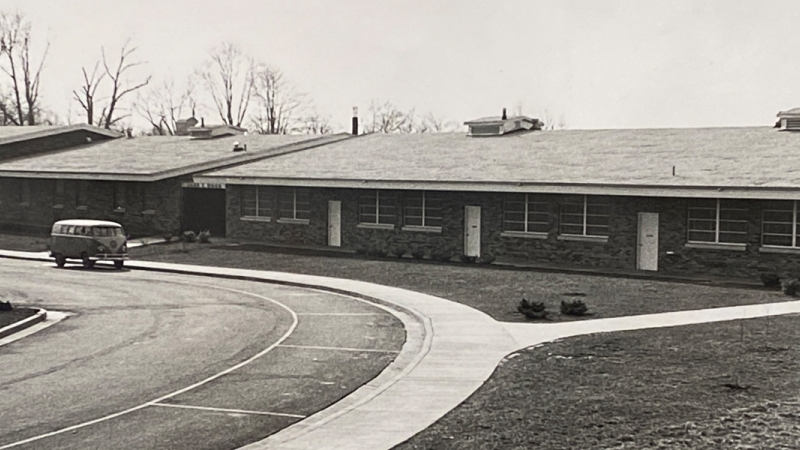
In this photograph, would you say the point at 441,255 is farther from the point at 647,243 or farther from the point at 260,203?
the point at 260,203

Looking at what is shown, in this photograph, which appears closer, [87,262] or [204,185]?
[87,262]

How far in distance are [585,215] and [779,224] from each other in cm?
662

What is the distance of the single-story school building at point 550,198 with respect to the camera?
30438 mm

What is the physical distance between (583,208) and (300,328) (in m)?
15.7

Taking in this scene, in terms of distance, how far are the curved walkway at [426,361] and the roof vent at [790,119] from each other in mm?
14672

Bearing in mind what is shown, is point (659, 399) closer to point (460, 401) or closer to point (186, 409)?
point (460, 401)

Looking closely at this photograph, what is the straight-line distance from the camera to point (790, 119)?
121ft

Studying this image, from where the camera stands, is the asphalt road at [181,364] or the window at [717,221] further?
the window at [717,221]

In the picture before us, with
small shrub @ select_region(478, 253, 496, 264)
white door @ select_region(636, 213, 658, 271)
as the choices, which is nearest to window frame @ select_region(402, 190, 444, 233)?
small shrub @ select_region(478, 253, 496, 264)

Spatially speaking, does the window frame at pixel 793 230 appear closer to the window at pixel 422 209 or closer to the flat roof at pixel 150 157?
the window at pixel 422 209

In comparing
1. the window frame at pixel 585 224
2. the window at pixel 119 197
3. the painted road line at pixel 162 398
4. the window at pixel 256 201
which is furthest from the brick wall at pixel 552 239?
the painted road line at pixel 162 398

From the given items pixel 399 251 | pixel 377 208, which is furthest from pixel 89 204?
pixel 399 251

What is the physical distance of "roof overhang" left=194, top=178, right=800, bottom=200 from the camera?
28.8 metres

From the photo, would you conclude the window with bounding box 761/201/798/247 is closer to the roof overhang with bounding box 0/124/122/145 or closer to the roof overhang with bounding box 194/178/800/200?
the roof overhang with bounding box 194/178/800/200
